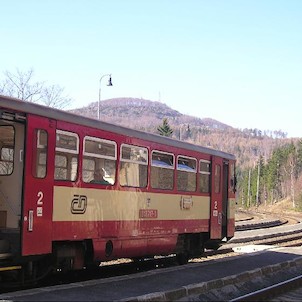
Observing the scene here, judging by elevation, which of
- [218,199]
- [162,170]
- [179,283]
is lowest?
[179,283]

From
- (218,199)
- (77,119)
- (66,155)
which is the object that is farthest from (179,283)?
(218,199)

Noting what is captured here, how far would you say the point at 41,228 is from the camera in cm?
991

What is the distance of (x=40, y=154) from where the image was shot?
393 inches

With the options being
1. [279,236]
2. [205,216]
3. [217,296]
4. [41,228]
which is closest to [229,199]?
[205,216]

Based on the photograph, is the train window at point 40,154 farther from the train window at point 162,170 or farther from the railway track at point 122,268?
the train window at point 162,170

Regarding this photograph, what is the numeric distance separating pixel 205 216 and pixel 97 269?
3.81 meters

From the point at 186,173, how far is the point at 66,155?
494cm

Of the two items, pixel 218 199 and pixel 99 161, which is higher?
pixel 99 161

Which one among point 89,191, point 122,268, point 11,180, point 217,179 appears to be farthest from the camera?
point 217,179

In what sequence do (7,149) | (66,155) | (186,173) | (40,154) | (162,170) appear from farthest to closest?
(186,173)
(162,170)
(66,155)
(7,149)
(40,154)

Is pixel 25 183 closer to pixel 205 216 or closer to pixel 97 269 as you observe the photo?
pixel 97 269

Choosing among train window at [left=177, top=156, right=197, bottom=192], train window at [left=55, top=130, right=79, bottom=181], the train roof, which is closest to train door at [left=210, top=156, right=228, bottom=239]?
train window at [left=177, top=156, right=197, bottom=192]

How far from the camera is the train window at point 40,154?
9.88 metres

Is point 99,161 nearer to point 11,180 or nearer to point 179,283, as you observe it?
point 11,180
